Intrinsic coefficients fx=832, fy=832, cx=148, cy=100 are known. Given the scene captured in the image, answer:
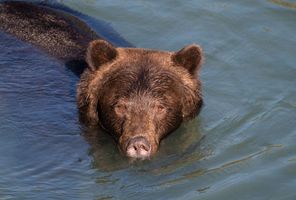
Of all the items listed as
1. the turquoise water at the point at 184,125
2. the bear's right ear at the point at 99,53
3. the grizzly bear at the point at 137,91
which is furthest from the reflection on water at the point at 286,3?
the bear's right ear at the point at 99,53

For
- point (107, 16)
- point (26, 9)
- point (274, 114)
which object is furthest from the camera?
point (107, 16)

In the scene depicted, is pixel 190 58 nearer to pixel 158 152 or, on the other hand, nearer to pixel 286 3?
pixel 158 152

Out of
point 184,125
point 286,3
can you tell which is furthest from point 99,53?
point 286,3

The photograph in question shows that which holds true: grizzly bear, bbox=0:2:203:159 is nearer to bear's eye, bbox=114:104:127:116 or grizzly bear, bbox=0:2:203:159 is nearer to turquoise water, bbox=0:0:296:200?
bear's eye, bbox=114:104:127:116

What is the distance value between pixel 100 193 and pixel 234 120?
120 inches

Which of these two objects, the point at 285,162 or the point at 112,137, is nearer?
the point at 285,162

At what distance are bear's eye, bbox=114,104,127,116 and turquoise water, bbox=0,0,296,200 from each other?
61 centimetres

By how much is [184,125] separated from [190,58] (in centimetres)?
103

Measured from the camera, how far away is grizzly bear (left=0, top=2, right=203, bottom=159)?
37.5 feet

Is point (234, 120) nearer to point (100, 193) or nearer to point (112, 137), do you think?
point (112, 137)

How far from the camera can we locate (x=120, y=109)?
11.7 m

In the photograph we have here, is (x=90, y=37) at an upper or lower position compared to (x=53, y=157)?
upper

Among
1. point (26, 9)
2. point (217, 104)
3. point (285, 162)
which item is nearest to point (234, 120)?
point (217, 104)

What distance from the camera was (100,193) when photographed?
413 inches
